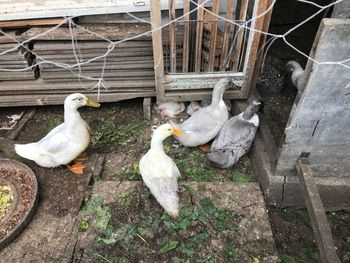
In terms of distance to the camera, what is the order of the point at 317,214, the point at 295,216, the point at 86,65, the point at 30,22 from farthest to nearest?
the point at 86,65
the point at 30,22
the point at 295,216
the point at 317,214

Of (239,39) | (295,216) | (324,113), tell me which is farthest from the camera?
(239,39)

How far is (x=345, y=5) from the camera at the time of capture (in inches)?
91.3

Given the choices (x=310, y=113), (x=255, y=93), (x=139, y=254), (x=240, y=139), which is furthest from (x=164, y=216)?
(x=255, y=93)

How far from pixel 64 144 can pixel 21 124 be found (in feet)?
4.25

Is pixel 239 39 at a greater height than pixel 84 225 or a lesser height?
greater

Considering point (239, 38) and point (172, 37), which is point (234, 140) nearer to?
point (239, 38)

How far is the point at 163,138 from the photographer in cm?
313

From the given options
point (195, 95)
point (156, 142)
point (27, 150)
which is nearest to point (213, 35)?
point (195, 95)

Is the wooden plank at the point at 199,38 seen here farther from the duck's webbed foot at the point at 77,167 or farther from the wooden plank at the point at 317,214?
the duck's webbed foot at the point at 77,167

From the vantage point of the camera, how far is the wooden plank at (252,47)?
3129mm

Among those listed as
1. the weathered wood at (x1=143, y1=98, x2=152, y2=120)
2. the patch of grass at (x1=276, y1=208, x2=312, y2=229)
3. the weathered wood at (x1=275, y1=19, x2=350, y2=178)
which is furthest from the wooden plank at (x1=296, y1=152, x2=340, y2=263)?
the weathered wood at (x1=143, y1=98, x2=152, y2=120)

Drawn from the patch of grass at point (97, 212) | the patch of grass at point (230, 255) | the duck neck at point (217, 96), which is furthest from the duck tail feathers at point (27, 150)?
the patch of grass at point (230, 255)

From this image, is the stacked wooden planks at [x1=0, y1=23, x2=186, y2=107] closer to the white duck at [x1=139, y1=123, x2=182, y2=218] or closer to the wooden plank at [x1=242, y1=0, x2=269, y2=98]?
the wooden plank at [x1=242, y1=0, x2=269, y2=98]

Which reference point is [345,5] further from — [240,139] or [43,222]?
[43,222]
